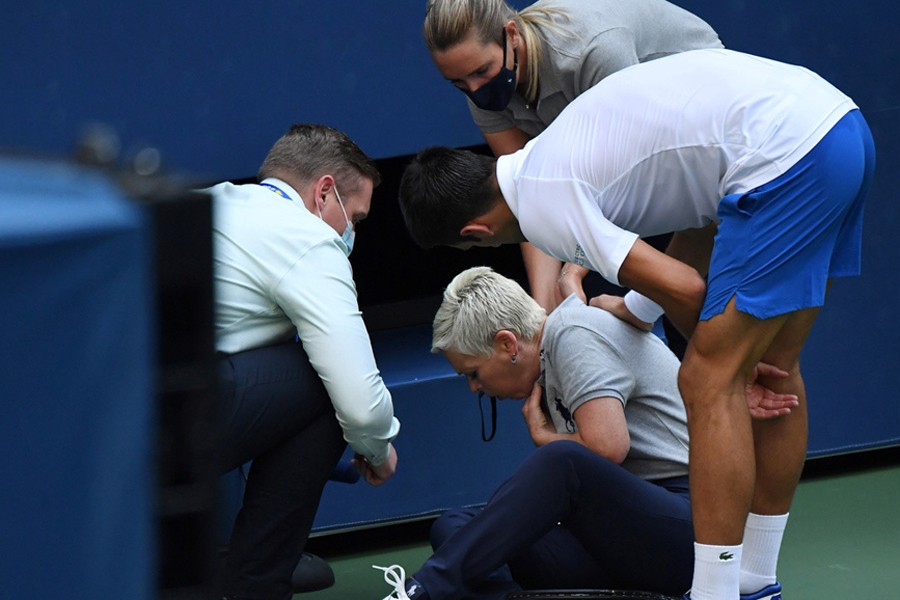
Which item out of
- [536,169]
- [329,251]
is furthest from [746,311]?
[329,251]

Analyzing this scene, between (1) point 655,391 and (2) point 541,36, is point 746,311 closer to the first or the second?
(1) point 655,391

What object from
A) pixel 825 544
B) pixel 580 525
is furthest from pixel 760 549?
pixel 825 544

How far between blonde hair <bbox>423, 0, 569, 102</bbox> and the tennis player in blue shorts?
384 millimetres

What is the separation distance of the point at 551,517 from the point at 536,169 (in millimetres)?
644

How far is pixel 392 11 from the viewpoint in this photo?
315cm

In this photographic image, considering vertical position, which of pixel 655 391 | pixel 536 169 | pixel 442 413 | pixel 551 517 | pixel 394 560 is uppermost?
pixel 536 169

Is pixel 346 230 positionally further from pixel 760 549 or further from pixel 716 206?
pixel 760 549

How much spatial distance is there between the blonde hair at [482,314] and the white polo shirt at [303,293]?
A: 0.83 ft

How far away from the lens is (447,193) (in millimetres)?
2119

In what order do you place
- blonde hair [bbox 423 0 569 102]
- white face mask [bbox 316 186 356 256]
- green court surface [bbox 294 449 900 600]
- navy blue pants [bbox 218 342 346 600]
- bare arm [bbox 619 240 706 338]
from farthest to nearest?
green court surface [bbox 294 449 900 600], white face mask [bbox 316 186 356 256], blonde hair [bbox 423 0 569 102], navy blue pants [bbox 218 342 346 600], bare arm [bbox 619 240 706 338]

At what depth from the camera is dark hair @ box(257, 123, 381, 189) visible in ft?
8.02

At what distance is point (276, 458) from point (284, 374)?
0.53 ft

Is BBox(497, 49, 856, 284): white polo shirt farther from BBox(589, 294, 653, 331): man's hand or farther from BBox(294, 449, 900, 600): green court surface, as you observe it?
BBox(294, 449, 900, 600): green court surface

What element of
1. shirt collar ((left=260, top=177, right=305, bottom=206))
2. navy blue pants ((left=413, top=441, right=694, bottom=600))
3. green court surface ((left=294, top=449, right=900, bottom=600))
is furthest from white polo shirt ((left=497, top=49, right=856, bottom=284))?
green court surface ((left=294, top=449, right=900, bottom=600))
